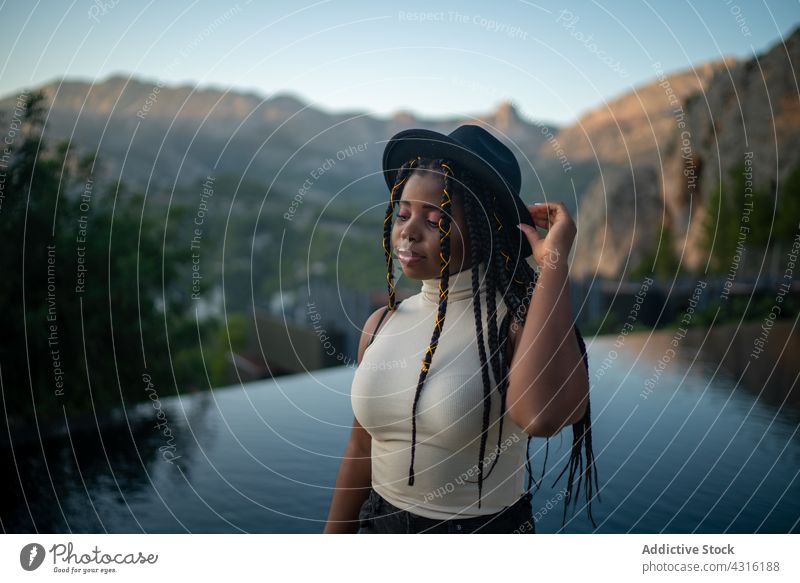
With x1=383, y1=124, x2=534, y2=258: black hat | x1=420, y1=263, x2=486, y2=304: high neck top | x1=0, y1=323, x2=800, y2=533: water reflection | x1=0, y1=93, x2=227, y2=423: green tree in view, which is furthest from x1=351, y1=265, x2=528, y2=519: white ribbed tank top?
x1=0, y1=93, x2=227, y2=423: green tree

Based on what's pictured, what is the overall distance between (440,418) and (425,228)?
33 cm

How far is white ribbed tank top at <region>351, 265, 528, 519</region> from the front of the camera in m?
1.25

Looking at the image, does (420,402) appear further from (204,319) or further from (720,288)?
(720,288)

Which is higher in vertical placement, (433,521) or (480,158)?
(480,158)

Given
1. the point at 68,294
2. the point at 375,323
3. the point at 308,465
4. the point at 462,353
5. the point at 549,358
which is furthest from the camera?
the point at 68,294

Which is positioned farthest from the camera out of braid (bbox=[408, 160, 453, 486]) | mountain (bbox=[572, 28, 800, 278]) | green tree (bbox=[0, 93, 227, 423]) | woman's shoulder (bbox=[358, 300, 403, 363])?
mountain (bbox=[572, 28, 800, 278])

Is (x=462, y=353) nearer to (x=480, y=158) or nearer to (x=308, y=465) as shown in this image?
(x=480, y=158)

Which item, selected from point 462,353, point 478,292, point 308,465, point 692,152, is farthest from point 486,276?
point 692,152

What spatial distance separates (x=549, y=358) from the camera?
3.87ft

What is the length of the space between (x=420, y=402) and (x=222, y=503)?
1.34 metres

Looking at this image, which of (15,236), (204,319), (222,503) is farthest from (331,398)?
(204,319)

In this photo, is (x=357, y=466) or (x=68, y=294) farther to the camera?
(x=68, y=294)

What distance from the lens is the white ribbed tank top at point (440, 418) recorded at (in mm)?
1252

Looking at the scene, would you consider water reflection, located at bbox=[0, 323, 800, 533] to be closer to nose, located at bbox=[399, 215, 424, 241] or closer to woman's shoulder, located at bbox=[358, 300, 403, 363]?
woman's shoulder, located at bbox=[358, 300, 403, 363]
